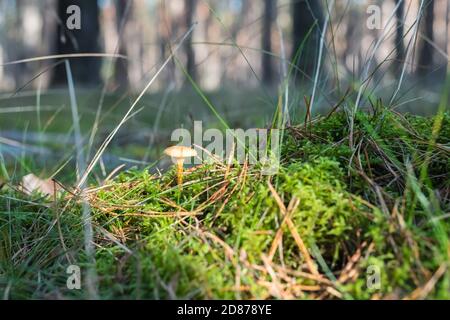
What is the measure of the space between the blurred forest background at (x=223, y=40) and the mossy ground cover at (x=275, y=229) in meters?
0.34

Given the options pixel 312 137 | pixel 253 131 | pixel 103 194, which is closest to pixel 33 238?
pixel 103 194

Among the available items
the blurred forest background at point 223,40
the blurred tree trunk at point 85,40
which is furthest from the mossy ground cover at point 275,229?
the blurred tree trunk at point 85,40

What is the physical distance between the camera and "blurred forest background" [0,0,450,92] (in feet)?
6.25

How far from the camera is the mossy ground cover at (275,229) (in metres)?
1.06

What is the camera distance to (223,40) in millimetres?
3785

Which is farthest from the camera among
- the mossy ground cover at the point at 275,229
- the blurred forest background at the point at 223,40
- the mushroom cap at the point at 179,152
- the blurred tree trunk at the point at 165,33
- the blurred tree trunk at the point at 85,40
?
the blurred tree trunk at the point at 85,40

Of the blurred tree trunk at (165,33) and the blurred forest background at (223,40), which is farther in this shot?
→ the blurred tree trunk at (165,33)

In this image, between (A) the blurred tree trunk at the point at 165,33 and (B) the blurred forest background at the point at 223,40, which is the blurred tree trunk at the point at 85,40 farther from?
(A) the blurred tree trunk at the point at 165,33

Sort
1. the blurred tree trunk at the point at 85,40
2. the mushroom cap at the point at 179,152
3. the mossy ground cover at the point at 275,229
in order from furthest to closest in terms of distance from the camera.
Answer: the blurred tree trunk at the point at 85,40 < the mushroom cap at the point at 179,152 < the mossy ground cover at the point at 275,229

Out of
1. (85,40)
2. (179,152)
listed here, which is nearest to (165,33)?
(179,152)

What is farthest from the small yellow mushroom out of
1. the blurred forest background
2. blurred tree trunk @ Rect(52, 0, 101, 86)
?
blurred tree trunk @ Rect(52, 0, 101, 86)

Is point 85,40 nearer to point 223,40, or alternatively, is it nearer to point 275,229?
point 223,40

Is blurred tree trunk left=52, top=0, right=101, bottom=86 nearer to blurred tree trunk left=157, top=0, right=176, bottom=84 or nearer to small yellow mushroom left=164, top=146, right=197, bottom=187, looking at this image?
blurred tree trunk left=157, top=0, right=176, bottom=84

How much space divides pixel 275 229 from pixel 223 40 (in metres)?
2.87
